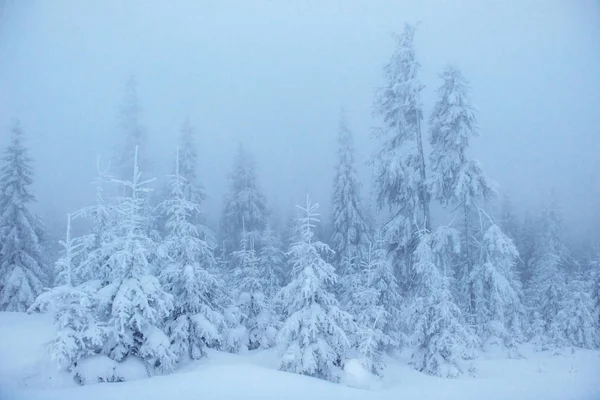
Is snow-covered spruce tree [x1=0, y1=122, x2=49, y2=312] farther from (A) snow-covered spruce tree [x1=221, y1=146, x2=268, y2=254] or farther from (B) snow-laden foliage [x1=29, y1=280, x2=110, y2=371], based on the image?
(B) snow-laden foliage [x1=29, y1=280, x2=110, y2=371]

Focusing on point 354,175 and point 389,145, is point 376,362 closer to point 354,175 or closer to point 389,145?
point 389,145

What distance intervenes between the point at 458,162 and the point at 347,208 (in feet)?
40.2

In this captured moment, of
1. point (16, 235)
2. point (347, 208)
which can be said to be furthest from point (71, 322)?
point (347, 208)

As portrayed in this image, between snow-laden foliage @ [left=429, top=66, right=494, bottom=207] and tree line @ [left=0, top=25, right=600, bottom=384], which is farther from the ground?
snow-laden foliage @ [left=429, top=66, right=494, bottom=207]

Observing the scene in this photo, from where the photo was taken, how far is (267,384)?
9562 mm

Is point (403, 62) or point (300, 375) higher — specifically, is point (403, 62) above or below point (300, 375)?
above

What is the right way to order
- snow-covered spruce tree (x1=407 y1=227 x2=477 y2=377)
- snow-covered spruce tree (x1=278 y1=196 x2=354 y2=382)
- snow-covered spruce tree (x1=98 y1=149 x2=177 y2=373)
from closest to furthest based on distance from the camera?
snow-covered spruce tree (x1=98 y1=149 x2=177 y2=373) < snow-covered spruce tree (x1=278 y1=196 x2=354 y2=382) < snow-covered spruce tree (x1=407 y1=227 x2=477 y2=377)

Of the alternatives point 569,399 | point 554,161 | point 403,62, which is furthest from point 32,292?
point 554,161

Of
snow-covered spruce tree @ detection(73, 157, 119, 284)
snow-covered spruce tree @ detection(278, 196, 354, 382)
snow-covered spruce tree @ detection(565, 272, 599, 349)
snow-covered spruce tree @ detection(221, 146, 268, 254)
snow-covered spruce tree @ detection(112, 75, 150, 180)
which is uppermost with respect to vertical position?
snow-covered spruce tree @ detection(112, 75, 150, 180)

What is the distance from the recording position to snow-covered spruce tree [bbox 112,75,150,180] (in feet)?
94.7

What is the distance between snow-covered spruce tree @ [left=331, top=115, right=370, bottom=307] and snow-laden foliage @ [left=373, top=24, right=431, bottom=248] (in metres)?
10.5

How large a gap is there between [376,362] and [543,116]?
503ft

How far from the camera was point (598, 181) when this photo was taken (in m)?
79.1

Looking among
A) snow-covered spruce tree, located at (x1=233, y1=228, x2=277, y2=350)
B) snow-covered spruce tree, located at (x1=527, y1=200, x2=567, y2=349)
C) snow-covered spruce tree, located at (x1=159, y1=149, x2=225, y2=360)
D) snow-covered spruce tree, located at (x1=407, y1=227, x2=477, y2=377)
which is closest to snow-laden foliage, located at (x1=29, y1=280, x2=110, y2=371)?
snow-covered spruce tree, located at (x1=159, y1=149, x2=225, y2=360)
